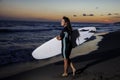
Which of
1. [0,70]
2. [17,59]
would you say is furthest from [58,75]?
[17,59]

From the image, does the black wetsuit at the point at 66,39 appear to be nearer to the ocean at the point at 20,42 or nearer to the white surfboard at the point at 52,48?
the white surfboard at the point at 52,48

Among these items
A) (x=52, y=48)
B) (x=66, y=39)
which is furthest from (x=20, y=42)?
(x=66, y=39)

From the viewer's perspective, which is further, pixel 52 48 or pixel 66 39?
pixel 52 48

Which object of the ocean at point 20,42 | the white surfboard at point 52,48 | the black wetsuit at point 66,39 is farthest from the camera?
the ocean at point 20,42

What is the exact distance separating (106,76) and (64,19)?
5.34ft

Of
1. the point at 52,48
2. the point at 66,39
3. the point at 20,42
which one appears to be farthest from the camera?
the point at 20,42

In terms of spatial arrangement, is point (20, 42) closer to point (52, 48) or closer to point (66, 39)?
point (52, 48)

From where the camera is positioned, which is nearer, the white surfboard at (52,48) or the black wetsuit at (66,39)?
the black wetsuit at (66,39)

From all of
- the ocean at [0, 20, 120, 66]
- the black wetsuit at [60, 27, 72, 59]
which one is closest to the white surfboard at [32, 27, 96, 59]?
the black wetsuit at [60, 27, 72, 59]

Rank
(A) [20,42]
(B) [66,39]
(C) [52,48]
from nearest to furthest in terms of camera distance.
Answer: (B) [66,39] < (C) [52,48] < (A) [20,42]

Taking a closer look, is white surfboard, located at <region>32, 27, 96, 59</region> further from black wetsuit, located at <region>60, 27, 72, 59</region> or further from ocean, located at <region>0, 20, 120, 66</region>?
ocean, located at <region>0, 20, 120, 66</region>

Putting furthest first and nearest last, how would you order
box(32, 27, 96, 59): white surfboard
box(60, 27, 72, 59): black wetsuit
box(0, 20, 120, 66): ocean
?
box(0, 20, 120, 66): ocean < box(32, 27, 96, 59): white surfboard < box(60, 27, 72, 59): black wetsuit

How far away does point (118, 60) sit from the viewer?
6.27 meters

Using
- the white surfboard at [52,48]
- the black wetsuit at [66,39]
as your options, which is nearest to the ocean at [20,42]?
the white surfboard at [52,48]
